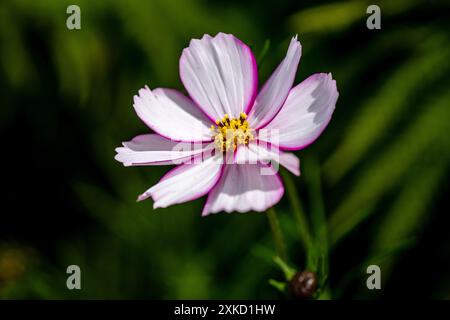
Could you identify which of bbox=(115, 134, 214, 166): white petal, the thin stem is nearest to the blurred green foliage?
the thin stem

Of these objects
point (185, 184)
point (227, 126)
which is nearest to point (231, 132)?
point (227, 126)

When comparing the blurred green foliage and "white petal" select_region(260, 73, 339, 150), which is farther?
the blurred green foliage

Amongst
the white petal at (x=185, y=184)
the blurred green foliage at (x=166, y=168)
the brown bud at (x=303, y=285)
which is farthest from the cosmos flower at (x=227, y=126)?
the blurred green foliage at (x=166, y=168)

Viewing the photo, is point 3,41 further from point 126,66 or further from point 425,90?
point 425,90

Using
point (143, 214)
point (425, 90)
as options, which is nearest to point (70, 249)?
point (143, 214)

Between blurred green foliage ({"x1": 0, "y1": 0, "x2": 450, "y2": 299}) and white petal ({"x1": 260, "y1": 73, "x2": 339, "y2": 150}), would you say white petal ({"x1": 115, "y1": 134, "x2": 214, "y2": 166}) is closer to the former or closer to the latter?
white petal ({"x1": 260, "y1": 73, "x2": 339, "y2": 150})

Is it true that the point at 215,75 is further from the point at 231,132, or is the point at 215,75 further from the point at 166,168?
the point at 166,168
